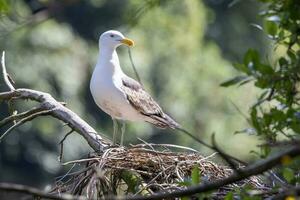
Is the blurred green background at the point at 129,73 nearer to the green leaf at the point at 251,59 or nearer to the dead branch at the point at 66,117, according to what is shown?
the dead branch at the point at 66,117

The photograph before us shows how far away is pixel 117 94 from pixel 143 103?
1.49 feet

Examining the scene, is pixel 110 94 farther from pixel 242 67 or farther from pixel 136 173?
pixel 242 67

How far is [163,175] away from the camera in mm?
5961

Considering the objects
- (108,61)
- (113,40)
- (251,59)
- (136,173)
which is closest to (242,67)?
(251,59)

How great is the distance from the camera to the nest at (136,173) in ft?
18.2

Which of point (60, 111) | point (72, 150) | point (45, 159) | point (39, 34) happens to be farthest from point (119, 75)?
point (45, 159)

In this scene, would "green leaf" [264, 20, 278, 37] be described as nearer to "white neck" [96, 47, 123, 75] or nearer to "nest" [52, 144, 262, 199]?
"nest" [52, 144, 262, 199]

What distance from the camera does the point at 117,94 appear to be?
8.30 m

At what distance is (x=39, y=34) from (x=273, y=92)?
17.2 m

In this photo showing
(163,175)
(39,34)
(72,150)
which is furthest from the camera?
(39,34)

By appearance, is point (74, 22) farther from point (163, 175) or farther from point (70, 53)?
point (163, 175)

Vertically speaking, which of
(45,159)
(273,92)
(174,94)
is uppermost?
(273,92)

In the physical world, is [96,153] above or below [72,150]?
above

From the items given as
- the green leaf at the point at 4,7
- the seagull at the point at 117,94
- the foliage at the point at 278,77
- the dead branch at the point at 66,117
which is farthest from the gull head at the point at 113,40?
the foliage at the point at 278,77
